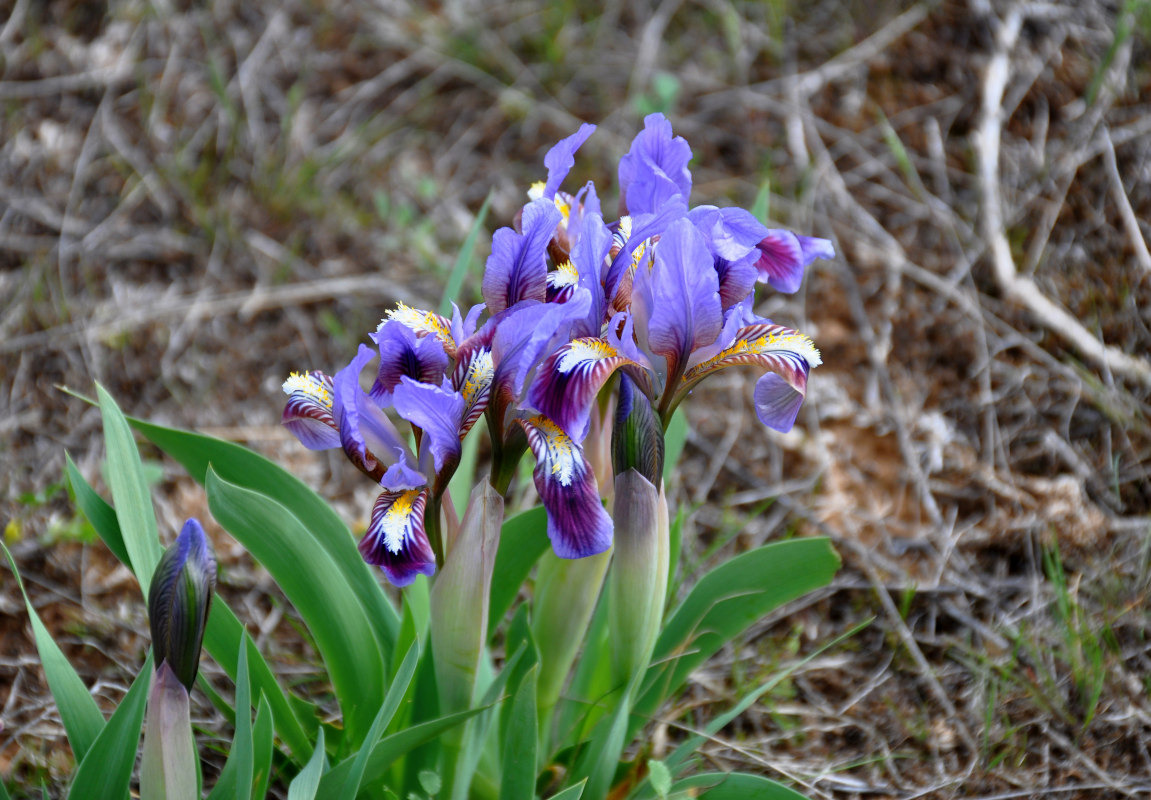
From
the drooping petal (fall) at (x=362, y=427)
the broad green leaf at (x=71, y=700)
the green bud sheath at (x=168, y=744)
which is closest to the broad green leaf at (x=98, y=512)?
the broad green leaf at (x=71, y=700)

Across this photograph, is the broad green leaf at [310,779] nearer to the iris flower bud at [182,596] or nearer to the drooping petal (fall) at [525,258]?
the iris flower bud at [182,596]

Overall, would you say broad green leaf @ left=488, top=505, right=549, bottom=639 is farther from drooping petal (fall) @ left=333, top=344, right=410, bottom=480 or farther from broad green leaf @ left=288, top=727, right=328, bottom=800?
broad green leaf @ left=288, top=727, right=328, bottom=800

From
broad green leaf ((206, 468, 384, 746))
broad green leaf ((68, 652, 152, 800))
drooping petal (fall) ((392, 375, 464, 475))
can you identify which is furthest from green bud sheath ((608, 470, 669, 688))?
broad green leaf ((68, 652, 152, 800))

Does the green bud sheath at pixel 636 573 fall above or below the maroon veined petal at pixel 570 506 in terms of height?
below

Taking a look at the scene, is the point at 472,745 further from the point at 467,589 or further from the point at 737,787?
the point at 737,787

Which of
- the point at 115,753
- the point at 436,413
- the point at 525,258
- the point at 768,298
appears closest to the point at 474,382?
the point at 436,413

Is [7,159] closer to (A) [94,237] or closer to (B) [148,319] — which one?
(A) [94,237]
